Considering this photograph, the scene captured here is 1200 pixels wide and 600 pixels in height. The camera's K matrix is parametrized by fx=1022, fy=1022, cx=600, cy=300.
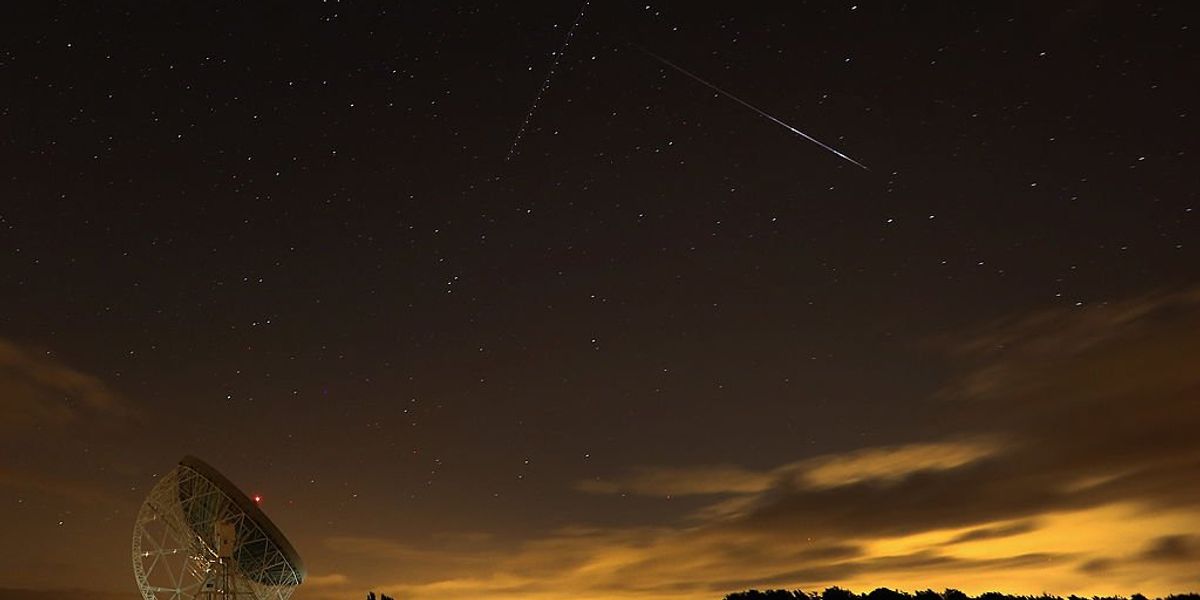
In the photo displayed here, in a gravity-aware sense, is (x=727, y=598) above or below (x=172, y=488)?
below

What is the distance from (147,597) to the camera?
38.5 metres

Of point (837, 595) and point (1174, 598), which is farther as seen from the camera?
point (837, 595)

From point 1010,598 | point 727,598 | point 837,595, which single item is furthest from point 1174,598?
point 727,598

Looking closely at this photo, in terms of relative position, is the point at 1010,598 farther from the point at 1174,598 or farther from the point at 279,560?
the point at 279,560

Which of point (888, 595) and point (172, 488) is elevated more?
point (172, 488)

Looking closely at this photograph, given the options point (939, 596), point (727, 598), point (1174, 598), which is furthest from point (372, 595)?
point (1174, 598)

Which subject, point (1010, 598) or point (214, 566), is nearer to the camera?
point (1010, 598)

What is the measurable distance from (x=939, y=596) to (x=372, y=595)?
2470 centimetres

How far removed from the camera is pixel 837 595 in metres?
34.5

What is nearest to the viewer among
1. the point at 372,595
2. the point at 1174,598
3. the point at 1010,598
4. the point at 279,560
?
the point at 1174,598

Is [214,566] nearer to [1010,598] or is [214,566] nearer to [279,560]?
[279,560]

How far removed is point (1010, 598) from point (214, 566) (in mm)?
27912

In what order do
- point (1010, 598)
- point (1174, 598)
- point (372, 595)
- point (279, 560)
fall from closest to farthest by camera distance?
1. point (1174, 598)
2. point (1010, 598)
3. point (279, 560)
4. point (372, 595)

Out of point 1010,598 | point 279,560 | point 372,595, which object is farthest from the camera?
point 372,595
